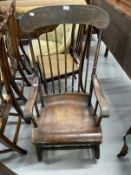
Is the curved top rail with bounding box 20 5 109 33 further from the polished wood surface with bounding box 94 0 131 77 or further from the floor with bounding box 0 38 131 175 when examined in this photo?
the floor with bounding box 0 38 131 175

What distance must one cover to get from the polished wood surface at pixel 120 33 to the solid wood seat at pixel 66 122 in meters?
0.53

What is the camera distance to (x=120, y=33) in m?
2.24

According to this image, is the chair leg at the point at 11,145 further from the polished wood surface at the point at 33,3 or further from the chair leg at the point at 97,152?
the polished wood surface at the point at 33,3

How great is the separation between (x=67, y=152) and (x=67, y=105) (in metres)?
0.41

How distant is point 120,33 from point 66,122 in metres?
1.08

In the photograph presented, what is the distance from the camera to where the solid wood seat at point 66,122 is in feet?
5.13

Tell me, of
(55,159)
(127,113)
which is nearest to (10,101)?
(55,159)

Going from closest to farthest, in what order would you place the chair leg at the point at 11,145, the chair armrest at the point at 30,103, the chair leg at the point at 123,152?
the chair armrest at the point at 30,103
the chair leg at the point at 11,145
the chair leg at the point at 123,152

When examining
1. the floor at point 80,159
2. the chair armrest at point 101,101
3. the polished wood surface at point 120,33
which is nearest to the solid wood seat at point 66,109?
the chair armrest at point 101,101

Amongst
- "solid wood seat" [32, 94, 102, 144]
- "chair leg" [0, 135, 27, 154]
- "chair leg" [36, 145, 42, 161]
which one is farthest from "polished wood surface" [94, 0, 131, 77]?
"chair leg" [0, 135, 27, 154]

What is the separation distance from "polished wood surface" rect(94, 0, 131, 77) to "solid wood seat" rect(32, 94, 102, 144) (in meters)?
0.53

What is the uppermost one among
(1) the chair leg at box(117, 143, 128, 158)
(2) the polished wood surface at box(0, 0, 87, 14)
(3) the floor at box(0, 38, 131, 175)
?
(2) the polished wood surface at box(0, 0, 87, 14)

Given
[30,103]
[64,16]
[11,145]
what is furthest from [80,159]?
[64,16]

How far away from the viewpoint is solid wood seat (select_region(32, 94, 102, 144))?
1.56 metres
